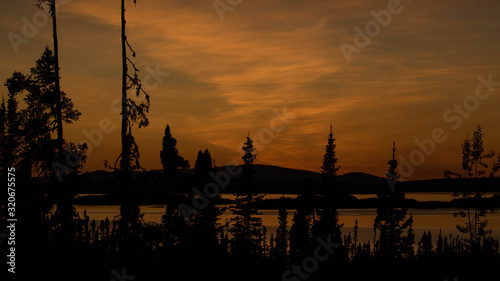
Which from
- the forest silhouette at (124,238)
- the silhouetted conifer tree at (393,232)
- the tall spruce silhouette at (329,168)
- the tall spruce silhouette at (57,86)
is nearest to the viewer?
the forest silhouette at (124,238)

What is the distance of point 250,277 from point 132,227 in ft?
21.1

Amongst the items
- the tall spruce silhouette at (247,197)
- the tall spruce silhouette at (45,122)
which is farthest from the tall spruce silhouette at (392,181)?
the tall spruce silhouette at (45,122)

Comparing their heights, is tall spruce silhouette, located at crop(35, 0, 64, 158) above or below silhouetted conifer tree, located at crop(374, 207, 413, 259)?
above

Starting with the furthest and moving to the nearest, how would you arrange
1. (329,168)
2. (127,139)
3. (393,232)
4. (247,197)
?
(329,168) < (247,197) < (393,232) < (127,139)

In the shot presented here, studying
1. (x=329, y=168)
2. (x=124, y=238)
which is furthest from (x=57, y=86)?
(x=329, y=168)

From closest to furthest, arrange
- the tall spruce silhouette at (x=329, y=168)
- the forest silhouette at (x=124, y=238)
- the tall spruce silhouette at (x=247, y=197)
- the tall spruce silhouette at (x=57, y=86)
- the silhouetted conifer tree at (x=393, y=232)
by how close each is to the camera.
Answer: the forest silhouette at (x=124, y=238) → the tall spruce silhouette at (x=57, y=86) → the silhouetted conifer tree at (x=393, y=232) → the tall spruce silhouette at (x=247, y=197) → the tall spruce silhouette at (x=329, y=168)

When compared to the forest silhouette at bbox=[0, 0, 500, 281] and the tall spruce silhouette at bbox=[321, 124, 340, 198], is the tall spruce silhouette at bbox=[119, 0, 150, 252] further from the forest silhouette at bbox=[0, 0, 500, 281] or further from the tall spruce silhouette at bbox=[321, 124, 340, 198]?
the tall spruce silhouette at bbox=[321, 124, 340, 198]

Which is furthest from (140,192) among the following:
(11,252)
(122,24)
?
(122,24)

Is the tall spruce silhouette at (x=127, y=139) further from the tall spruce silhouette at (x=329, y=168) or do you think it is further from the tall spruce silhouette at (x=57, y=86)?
the tall spruce silhouette at (x=329, y=168)

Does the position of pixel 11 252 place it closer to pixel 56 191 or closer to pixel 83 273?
pixel 83 273

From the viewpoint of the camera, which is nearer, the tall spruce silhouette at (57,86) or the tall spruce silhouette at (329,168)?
the tall spruce silhouette at (57,86)

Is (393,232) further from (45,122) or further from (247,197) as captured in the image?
(45,122)

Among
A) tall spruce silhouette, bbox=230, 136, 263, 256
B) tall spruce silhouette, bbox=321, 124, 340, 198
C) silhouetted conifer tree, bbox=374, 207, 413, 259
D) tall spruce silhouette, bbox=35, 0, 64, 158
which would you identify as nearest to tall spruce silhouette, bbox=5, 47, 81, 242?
tall spruce silhouette, bbox=35, 0, 64, 158

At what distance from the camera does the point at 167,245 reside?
27891mm
